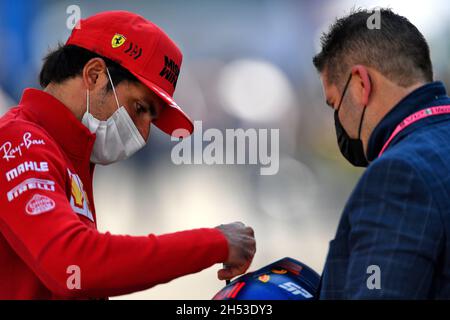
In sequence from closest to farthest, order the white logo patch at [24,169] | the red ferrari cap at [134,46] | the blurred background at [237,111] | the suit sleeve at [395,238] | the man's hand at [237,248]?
the suit sleeve at [395,238] < the white logo patch at [24,169] < the man's hand at [237,248] < the red ferrari cap at [134,46] < the blurred background at [237,111]

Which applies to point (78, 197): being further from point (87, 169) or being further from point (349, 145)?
point (349, 145)

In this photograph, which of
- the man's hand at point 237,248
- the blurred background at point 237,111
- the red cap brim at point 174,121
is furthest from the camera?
the blurred background at point 237,111

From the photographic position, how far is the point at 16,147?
167 cm

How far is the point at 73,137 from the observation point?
191 cm

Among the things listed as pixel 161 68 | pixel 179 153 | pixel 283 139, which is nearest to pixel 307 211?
pixel 283 139

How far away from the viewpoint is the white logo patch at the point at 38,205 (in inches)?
62.2

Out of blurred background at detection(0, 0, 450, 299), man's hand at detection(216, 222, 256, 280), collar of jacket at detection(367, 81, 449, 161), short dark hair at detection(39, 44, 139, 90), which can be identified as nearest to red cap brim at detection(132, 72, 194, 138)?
short dark hair at detection(39, 44, 139, 90)

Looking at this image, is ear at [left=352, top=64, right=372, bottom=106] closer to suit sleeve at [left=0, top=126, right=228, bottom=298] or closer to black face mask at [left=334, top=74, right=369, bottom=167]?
black face mask at [left=334, top=74, right=369, bottom=167]

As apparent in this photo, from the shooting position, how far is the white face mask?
200cm

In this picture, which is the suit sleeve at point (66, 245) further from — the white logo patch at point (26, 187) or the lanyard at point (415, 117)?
the lanyard at point (415, 117)

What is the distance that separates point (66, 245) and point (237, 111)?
96.2 inches

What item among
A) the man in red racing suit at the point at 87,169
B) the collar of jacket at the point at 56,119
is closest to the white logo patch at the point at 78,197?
the man in red racing suit at the point at 87,169

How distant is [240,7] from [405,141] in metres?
2.66

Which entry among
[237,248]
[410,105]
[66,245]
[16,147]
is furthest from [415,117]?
[16,147]
